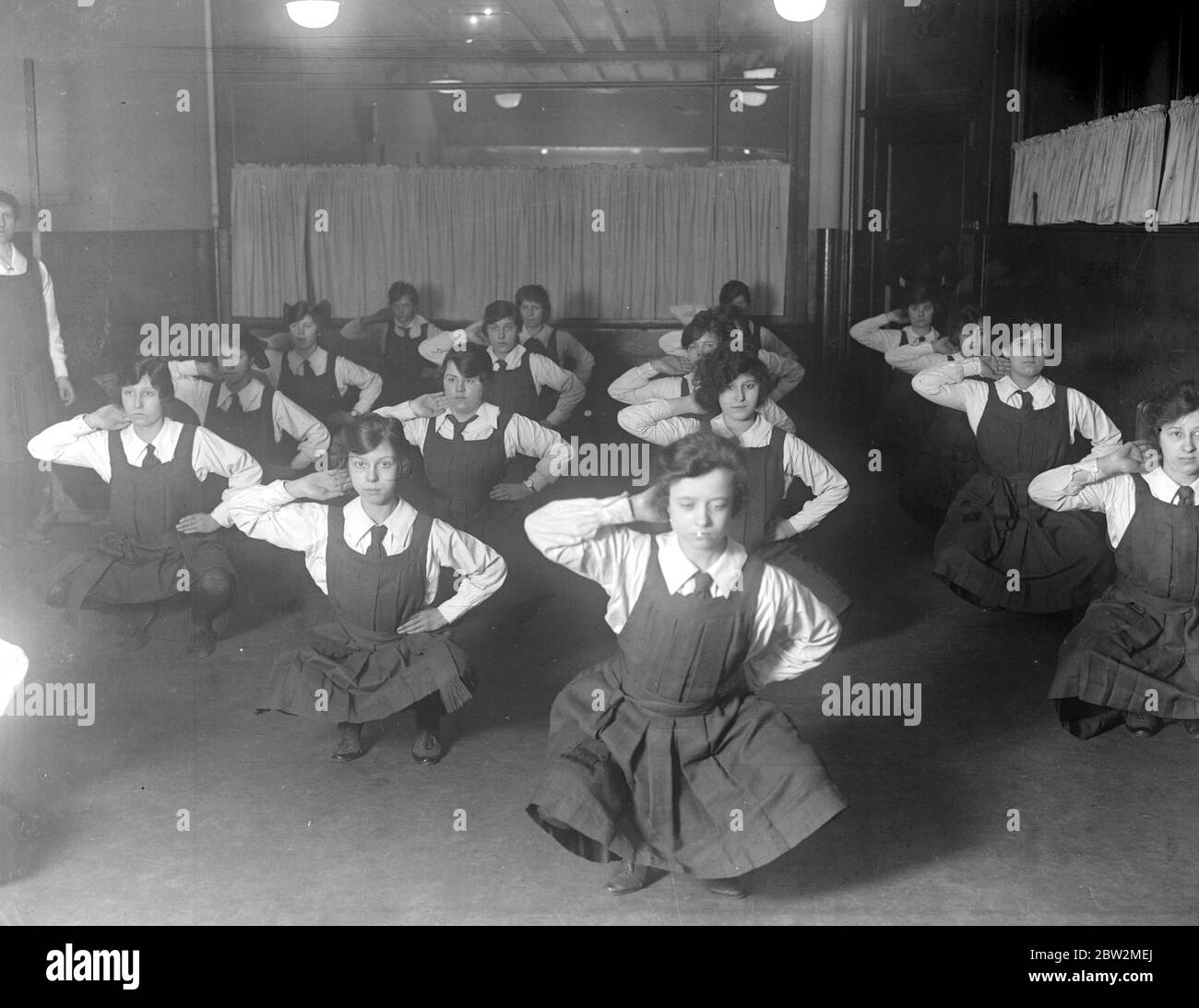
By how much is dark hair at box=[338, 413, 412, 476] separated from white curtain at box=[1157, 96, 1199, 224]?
10.8 ft

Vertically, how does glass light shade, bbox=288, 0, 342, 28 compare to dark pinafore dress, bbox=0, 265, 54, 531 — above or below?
above

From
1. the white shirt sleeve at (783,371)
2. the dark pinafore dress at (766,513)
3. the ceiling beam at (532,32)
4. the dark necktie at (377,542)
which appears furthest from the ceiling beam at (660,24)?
the dark necktie at (377,542)

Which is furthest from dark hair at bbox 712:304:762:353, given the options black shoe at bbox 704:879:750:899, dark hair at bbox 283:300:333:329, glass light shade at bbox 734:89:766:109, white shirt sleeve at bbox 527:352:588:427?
glass light shade at bbox 734:89:766:109

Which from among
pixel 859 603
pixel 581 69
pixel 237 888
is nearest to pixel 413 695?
pixel 237 888

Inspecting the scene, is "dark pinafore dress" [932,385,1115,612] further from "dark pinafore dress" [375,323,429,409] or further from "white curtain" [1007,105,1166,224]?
"dark pinafore dress" [375,323,429,409]

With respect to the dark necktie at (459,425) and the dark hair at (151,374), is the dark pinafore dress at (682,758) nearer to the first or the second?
the dark necktie at (459,425)

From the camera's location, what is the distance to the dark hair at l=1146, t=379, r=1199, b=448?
385cm

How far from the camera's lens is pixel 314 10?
24.1 ft

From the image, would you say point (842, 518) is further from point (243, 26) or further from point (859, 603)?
point (243, 26)

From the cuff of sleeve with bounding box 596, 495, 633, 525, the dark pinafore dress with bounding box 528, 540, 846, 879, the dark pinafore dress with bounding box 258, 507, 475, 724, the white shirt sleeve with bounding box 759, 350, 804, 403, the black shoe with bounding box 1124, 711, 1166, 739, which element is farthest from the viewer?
the white shirt sleeve with bounding box 759, 350, 804, 403

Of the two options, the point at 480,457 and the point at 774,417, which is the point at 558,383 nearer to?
the point at 480,457

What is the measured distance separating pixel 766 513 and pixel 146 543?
7.36 ft

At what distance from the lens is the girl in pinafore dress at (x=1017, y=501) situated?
492 centimetres

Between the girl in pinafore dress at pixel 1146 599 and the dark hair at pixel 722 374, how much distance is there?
106 centimetres
